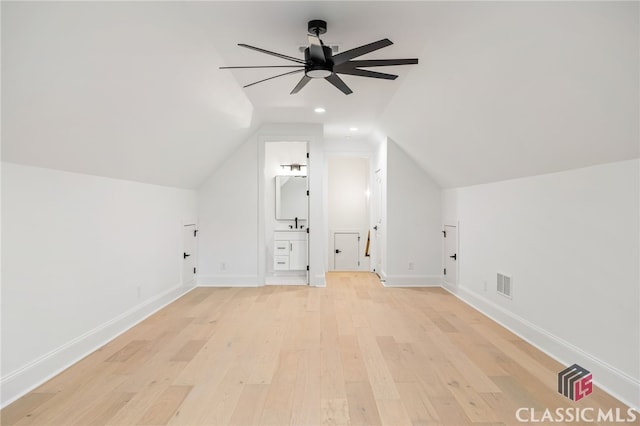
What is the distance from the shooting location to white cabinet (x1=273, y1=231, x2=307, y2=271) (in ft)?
22.8

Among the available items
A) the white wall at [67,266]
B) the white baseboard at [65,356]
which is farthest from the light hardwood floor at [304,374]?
the white wall at [67,266]

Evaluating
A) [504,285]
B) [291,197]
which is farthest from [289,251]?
[504,285]

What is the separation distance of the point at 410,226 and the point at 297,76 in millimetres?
3106

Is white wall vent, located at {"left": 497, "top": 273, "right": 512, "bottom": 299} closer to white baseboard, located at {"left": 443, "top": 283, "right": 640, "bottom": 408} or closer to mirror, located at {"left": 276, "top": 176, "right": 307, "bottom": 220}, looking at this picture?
white baseboard, located at {"left": 443, "top": 283, "right": 640, "bottom": 408}

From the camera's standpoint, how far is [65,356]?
287 cm

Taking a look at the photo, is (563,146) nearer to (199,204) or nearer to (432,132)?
(432,132)

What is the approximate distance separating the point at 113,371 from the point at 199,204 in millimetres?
3443

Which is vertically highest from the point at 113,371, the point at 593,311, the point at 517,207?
the point at 517,207

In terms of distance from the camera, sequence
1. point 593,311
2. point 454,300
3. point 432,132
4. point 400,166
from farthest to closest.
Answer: point 400,166
point 454,300
point 432,132
point 593,311

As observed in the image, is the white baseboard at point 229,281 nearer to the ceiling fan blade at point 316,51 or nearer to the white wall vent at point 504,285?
the white wall vent at point 504,285

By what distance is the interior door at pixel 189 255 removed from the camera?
5.36 metres

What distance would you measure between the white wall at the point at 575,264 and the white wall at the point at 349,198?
3812 mm

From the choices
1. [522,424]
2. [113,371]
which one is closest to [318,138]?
[113,371]

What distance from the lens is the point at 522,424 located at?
2123 mm
